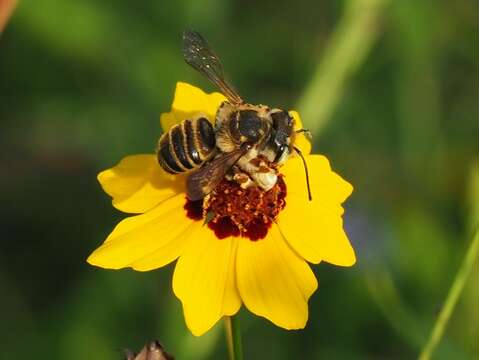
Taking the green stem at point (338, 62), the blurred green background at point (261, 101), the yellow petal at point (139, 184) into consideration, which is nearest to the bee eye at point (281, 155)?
the yellow petal at point (139, 184)

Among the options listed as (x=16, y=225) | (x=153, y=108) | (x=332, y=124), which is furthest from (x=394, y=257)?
(x=16, y=225)

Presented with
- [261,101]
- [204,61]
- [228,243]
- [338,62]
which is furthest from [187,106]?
[261,101]

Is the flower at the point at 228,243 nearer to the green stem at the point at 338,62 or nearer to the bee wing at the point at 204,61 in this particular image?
the bee wing at the point at 204,61

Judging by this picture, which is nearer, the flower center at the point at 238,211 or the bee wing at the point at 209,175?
the bee wing at the point at 209,175

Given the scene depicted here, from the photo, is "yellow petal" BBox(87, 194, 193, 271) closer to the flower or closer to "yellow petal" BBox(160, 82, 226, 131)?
the flower

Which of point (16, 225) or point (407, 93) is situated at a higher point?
point (407, 93)

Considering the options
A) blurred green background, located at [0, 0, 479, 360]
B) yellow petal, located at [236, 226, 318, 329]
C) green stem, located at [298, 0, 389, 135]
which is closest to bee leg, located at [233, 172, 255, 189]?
yellow petal, located at [236, 226, 318, 329]

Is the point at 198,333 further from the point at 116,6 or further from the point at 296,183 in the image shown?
the point at 116,6
